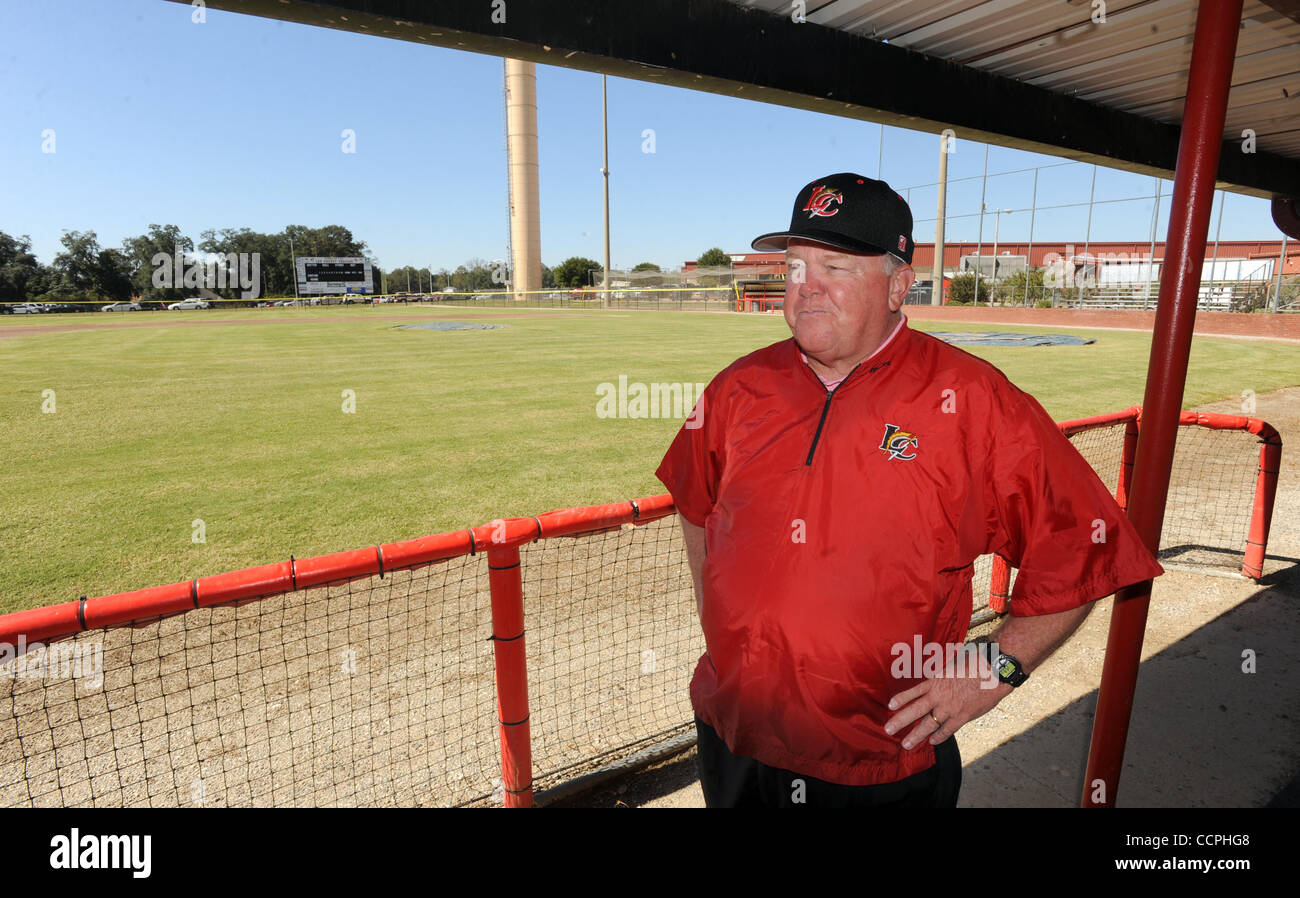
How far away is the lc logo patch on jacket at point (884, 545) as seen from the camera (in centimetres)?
176

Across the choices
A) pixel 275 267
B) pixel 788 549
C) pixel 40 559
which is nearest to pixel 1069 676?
pixel 788 549

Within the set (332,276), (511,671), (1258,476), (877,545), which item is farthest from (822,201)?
(332,276)

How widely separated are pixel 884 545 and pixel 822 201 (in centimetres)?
94

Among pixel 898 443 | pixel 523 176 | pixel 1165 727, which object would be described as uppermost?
pixel 523 176

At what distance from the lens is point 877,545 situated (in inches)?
69.8

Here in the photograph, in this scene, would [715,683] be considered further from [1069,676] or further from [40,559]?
[40,559]

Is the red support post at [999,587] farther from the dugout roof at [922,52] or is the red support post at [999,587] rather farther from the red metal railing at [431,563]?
the red metal railing at [431,563]

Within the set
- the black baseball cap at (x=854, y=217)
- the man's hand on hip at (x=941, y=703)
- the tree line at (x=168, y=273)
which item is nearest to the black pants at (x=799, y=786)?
the man's hand on hip at (x=941, y=703)

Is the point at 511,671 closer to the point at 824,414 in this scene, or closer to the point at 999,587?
the point at 824,414

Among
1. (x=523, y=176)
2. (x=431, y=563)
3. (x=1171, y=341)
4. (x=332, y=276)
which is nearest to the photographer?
(x=1171, y=341)

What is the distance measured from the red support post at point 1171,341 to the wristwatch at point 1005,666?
68 cm

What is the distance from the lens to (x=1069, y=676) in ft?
13.3

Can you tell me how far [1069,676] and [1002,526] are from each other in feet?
9.45

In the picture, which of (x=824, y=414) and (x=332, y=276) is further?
(x=332, y=276)
